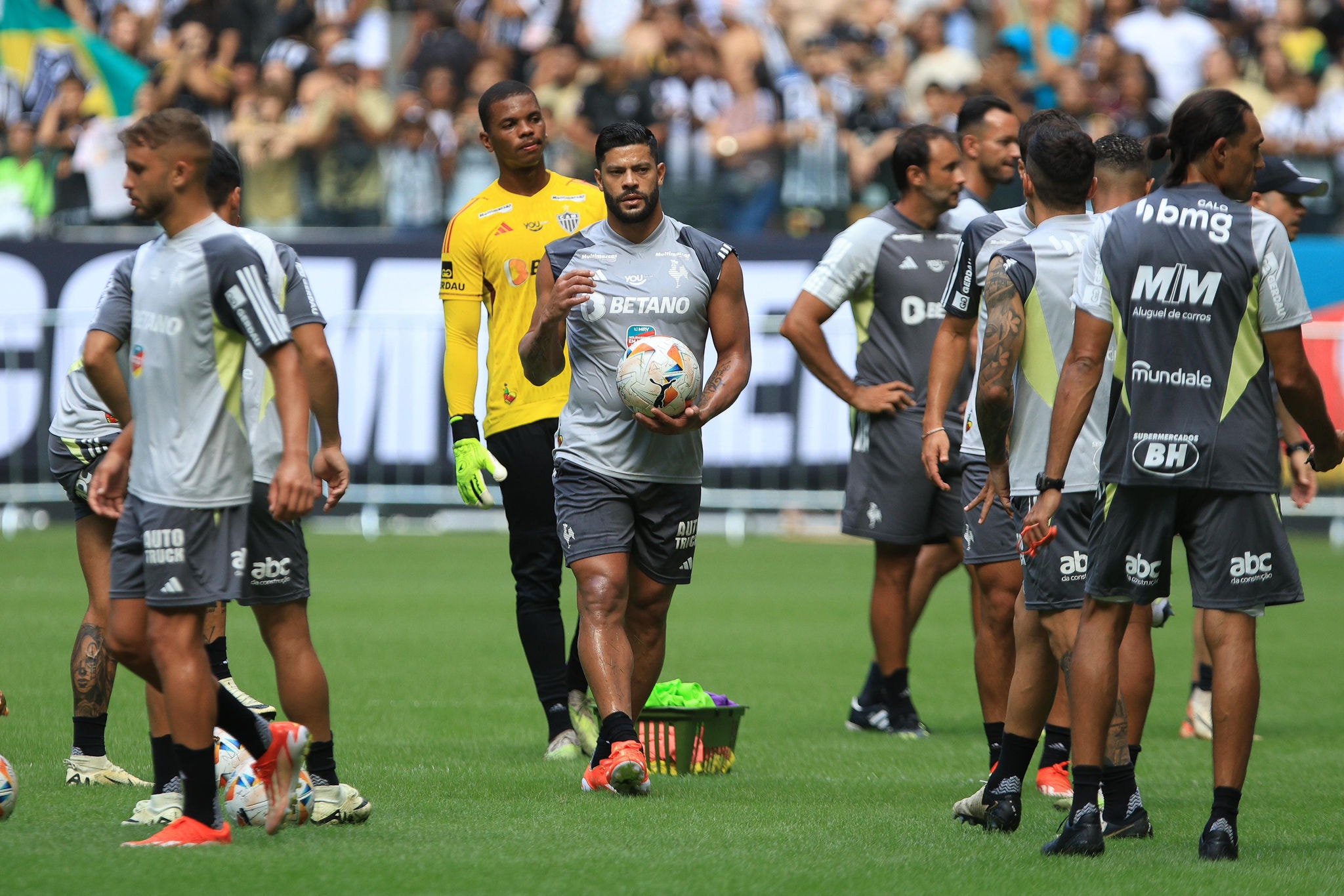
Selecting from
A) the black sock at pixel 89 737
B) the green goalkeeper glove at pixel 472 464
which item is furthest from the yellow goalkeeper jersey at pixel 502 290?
the black sock at pixel 89 737

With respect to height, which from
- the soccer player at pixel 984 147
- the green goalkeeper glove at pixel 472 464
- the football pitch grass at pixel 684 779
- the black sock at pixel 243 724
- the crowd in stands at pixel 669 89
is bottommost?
the football pitch grass at pixel 684 779

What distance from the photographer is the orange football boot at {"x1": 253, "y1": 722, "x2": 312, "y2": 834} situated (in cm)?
548

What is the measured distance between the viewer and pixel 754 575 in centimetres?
1530

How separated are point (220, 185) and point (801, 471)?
38.4 ft

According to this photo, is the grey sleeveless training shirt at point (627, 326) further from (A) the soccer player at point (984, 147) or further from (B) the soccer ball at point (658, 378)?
(A) the soccer player at point (984, 147)

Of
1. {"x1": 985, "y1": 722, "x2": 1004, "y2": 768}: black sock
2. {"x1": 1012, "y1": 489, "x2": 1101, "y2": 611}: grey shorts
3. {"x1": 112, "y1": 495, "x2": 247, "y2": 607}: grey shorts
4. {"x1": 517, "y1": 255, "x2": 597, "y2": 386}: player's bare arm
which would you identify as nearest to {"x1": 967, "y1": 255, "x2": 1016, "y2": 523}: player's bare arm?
{"x1": 1012, "y1": 489, "x2": 1101, "y2": 611}: grey shorts

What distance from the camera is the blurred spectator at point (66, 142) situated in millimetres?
18406

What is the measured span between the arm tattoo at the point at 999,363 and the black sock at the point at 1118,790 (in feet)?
3.94

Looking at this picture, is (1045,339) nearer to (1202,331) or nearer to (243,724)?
(1202,331)

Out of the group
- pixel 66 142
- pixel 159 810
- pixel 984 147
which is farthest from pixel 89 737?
pixel 66 142

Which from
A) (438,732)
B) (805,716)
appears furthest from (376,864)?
(805,716)

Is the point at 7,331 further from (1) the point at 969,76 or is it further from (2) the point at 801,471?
(1) the point at 969,76

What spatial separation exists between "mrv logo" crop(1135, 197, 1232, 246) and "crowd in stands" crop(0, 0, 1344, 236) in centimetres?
1162

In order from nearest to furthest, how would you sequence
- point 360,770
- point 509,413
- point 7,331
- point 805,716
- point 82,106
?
1. point 360,770
2. point 509,413
3. point 805,716
4. point 7,331
5. point 82,106
